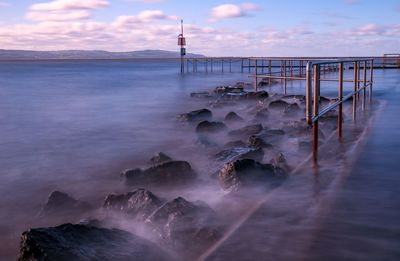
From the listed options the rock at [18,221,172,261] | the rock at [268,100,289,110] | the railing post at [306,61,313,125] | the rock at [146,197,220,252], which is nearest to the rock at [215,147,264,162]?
the railing post at [306,61,313,125]

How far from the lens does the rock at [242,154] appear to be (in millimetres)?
6176

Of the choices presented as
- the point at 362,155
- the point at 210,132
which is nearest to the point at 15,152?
the point at 210,132

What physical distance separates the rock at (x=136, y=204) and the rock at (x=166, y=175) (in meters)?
0.88

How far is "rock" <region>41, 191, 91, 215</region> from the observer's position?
4915mm

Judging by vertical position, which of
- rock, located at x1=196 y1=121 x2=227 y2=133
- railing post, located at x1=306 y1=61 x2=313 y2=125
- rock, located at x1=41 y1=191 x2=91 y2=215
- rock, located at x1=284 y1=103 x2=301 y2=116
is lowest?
rock, located at x1=41 y1=191 x2=91 y2=215

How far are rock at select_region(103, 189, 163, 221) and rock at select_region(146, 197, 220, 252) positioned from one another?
27 cm

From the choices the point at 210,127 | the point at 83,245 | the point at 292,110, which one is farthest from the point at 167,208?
the point at 292,110

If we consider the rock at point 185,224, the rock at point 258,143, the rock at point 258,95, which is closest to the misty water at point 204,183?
the rock at point 185,224

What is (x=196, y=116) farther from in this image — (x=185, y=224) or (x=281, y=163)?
(x=185, y=224)

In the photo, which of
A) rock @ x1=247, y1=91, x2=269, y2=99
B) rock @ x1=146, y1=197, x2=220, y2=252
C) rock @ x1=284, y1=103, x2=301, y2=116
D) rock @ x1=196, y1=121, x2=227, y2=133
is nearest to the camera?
rock @ x1=146, y1=197, x2=220, y2=252

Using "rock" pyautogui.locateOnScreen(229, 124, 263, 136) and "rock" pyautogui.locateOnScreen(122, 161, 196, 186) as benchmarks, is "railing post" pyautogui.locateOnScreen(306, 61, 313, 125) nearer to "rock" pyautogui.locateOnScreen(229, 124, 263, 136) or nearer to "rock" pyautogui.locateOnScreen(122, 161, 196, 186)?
"rock" pyautogui.locateOnScreen(122, 161, 196, 186)

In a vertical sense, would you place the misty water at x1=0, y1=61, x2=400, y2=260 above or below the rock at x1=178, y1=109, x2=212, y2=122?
below

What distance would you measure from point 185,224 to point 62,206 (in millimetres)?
1936

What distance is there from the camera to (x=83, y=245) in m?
3.03
